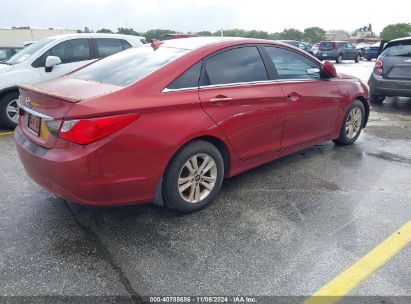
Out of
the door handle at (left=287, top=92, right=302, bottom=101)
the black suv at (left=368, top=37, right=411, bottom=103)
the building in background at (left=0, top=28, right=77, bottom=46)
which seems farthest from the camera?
the building in background at (left=0, top=28, right=77, bottom=46)

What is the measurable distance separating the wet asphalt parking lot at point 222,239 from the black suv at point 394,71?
4090mm

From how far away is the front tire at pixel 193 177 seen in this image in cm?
311

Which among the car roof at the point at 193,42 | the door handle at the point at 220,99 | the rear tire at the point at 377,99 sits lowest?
the rear tire at the point at 377,99

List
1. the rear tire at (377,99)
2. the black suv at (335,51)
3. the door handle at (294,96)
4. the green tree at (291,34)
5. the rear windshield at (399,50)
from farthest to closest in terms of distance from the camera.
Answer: the green tree at (291,34)
the black suv at (335,51)
the rear tire at (377,99)
the rear windshield at (399,50)
the door handle at (294,96)

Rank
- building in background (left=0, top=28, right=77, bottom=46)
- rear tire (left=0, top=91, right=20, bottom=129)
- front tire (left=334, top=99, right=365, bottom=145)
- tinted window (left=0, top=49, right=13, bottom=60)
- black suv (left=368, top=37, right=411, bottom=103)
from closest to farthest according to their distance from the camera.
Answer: front tire (left=334, top=99, right=365, bottom=145)
rear tire (left=0, top=91, right=20, bottom=129)
black suv (left=368, top=37, right=411, bottom=103)
tinted window (left=0, top=49, right=13, bottom=60)
building in background (left=0, top=28, right=77, bottom=46)

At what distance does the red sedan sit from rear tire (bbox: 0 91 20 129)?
3154 millimetres

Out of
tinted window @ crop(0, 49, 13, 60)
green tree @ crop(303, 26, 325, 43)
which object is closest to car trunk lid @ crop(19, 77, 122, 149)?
tinted window @ crop(0, 49, 13, 60)

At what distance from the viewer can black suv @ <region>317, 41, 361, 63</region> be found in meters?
26.7

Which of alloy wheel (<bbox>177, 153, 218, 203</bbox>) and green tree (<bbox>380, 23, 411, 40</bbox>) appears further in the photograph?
green tree (<bbox>380, 23, 411, 40</bbox>)

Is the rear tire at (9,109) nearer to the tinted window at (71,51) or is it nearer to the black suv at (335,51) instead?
the tinted window at (71,51)

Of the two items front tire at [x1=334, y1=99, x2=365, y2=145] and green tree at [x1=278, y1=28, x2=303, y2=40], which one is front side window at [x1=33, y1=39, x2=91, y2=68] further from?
green tree at [x1=278, y1=28, x2=303, y2=40]

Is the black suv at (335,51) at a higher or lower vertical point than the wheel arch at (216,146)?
lower

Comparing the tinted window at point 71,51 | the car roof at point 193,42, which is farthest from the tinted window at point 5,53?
the car roof at point 193,42

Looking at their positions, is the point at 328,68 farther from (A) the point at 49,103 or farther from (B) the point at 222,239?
(A) the point at 49,103
